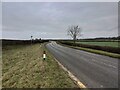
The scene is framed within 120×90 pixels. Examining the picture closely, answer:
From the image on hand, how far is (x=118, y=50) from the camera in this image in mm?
35156

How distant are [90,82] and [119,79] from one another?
1961 millimetres

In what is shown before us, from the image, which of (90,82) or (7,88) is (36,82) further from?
(90,82)

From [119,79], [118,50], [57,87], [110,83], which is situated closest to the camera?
[57,87]

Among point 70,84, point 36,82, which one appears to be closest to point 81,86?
point 70,84

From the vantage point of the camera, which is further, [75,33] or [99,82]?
[75,33]

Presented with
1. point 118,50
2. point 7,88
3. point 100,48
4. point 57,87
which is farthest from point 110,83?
point 100,48

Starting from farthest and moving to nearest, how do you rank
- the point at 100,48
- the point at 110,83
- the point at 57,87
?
the point at 100,48 < the point at 110,83 < the point at 57,87

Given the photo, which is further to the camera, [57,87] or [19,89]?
[19,89]

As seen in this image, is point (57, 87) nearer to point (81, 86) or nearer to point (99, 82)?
point (81, 86)

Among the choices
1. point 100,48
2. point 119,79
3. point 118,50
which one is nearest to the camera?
point 119,79

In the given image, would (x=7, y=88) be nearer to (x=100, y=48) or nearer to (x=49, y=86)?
(x=49, y=86)

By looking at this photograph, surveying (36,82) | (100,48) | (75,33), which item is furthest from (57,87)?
(75,33)

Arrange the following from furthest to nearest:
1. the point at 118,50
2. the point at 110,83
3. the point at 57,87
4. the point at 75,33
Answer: the point at 75,33 < the point at 118,50 < the point at 110,83 < the point at 57,87

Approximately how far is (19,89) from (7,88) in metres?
1.73
